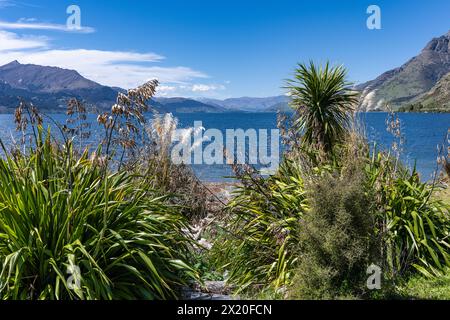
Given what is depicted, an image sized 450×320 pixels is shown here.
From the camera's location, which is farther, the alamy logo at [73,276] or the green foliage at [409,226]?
the green foliage at [409,226]

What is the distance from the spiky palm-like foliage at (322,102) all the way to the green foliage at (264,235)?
2880 millimetres

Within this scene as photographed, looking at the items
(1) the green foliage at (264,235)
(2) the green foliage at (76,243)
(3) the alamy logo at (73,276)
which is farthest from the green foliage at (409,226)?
(3) the alamy logo at (73,276)

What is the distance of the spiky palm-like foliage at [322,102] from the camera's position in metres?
9.48

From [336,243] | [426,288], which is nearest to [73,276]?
[336,243]

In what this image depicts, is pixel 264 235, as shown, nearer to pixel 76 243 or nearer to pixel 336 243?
pixel 336 243

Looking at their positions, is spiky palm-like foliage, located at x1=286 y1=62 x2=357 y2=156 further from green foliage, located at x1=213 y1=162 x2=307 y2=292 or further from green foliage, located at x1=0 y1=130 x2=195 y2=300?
green foliage, located at x1=0 y1=130 x2=195 y2=300

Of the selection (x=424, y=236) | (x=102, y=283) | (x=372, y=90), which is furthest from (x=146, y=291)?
(x=372, y=90)

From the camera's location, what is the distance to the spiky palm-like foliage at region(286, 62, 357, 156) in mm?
9484

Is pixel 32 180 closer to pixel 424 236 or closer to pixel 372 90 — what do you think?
pixel 424 236

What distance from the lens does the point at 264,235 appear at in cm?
600

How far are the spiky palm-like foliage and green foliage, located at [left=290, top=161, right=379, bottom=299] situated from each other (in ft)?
14.8

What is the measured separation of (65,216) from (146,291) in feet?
3.69

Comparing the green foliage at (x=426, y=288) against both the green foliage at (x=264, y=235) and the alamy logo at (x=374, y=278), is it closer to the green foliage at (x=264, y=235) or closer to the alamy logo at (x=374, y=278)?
the alamy logo at (x=374, y=278)

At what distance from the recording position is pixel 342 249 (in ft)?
15.8
